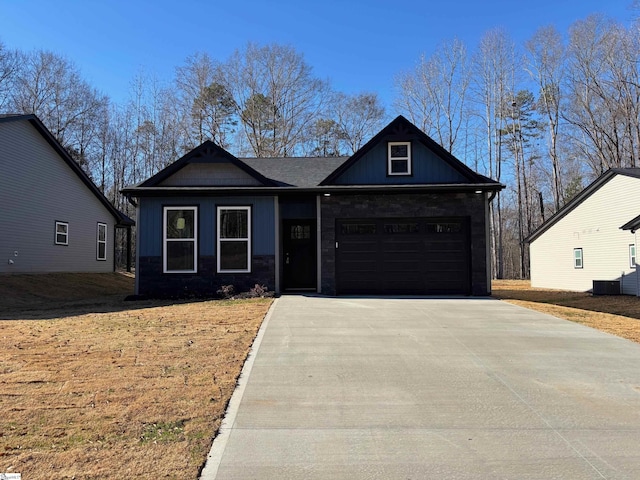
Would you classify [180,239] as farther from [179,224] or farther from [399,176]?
[399,176]

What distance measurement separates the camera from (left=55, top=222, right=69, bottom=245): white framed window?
64.4 feet

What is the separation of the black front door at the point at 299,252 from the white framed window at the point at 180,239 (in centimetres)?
292

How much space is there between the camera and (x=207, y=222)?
1348 centimetres

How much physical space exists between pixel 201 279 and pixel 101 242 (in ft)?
41.3

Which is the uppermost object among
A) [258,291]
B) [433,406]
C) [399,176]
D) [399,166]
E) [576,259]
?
[399,166]

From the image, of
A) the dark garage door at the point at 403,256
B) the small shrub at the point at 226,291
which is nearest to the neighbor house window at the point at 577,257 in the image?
the dark garage door at the point at 403,256

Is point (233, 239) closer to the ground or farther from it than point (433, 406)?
farther from it

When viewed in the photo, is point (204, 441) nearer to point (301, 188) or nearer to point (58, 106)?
point (301, 188)

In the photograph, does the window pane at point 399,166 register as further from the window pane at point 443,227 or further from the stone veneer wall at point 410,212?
the window pane at point 443,227

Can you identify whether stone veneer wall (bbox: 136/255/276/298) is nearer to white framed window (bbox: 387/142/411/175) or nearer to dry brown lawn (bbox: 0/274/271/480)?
dry brown lawn (bbox: 0/274/271/480)

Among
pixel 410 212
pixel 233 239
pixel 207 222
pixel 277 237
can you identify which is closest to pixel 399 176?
pixel 410 212

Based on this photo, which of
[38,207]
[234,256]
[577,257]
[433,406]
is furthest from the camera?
[577,257]

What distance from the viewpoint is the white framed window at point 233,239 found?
1345 cm

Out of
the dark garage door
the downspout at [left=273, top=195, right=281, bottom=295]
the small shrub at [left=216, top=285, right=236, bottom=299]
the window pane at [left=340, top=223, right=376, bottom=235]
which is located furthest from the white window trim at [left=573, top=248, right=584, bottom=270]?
the small shrub at [left=216, top=285, right=236, bottom=299]
